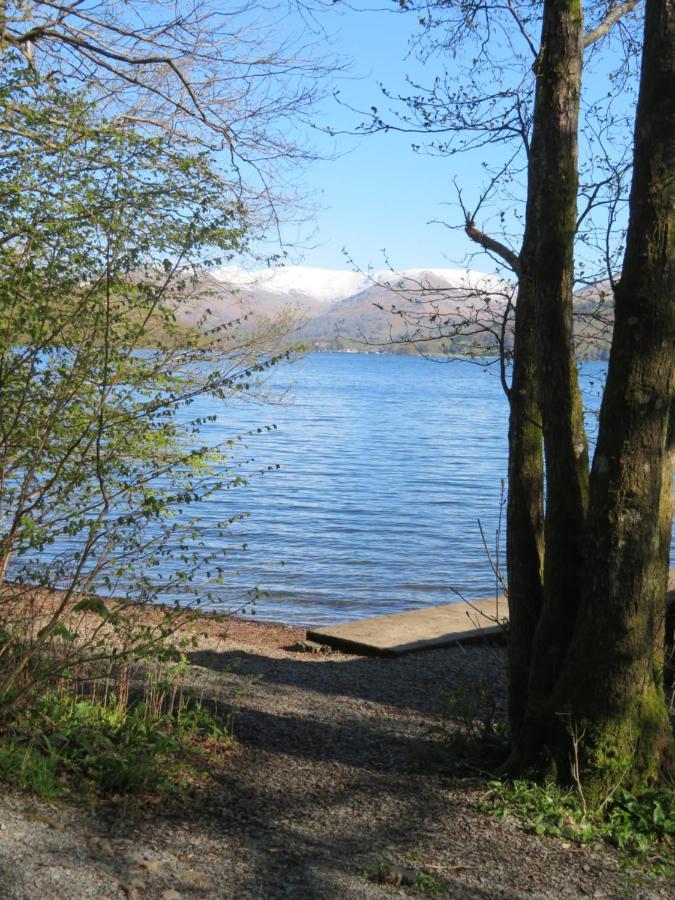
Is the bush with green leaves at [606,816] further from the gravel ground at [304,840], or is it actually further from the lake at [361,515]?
the lake at [361,515]

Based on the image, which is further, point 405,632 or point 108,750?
point 405,632

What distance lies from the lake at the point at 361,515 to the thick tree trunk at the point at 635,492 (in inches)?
62.2

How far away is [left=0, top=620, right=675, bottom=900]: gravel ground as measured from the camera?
397cm

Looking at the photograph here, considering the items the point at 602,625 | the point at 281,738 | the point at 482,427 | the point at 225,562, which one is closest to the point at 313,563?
the point at 225,562

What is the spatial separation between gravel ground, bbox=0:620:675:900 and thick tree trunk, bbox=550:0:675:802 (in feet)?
2.66

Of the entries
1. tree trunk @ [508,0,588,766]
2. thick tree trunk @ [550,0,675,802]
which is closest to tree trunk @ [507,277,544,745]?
tree trunk @ [508,0,588,766]

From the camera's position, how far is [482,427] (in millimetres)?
60031

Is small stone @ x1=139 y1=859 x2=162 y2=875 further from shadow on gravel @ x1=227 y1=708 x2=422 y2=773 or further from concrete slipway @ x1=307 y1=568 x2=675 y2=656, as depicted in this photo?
concrete slipway @ x1=307 y1=568 x2=675 y2=656

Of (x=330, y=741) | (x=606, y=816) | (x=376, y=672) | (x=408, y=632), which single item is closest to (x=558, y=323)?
(x=606, y=816)

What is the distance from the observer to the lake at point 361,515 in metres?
17.0

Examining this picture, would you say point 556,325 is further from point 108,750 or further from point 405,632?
point 405,632

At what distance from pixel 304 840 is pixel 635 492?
98.7 inches

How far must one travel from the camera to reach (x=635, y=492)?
5.18 metres

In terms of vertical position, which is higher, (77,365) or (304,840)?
(77,365)
